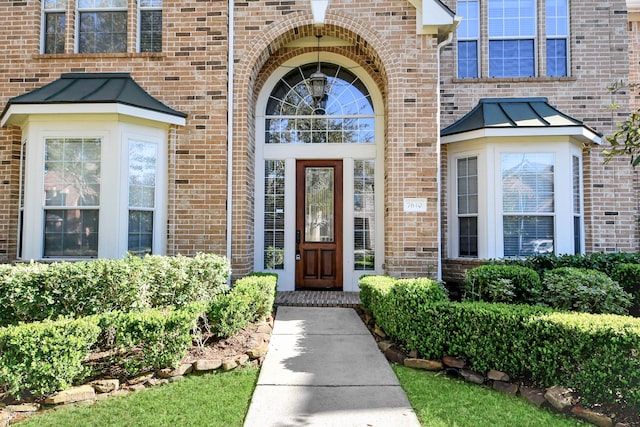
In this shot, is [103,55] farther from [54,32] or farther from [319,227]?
[319,227]

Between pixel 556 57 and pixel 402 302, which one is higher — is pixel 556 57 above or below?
above

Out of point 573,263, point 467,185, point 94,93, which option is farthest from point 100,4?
point 573,263

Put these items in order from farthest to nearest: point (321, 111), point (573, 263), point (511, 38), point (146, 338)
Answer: point (511, 38) < point (321, 111) < point (573, 263) < point (146, 338)

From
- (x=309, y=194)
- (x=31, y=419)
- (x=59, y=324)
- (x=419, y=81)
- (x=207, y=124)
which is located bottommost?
(x=31, y=419)

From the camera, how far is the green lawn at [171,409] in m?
3.23

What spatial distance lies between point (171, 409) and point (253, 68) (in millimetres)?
5602

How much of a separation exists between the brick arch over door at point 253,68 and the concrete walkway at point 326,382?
1.87 m

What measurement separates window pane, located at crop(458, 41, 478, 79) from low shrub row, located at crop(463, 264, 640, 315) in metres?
4.45

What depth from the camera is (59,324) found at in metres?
3.67

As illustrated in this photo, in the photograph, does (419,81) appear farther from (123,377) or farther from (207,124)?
(123,377)

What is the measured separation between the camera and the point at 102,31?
7250 mm

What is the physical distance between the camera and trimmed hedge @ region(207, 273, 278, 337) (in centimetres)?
473

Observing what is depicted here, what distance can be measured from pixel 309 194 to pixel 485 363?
471 cm

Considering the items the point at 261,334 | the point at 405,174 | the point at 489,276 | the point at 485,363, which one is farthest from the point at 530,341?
the point at 405,174
